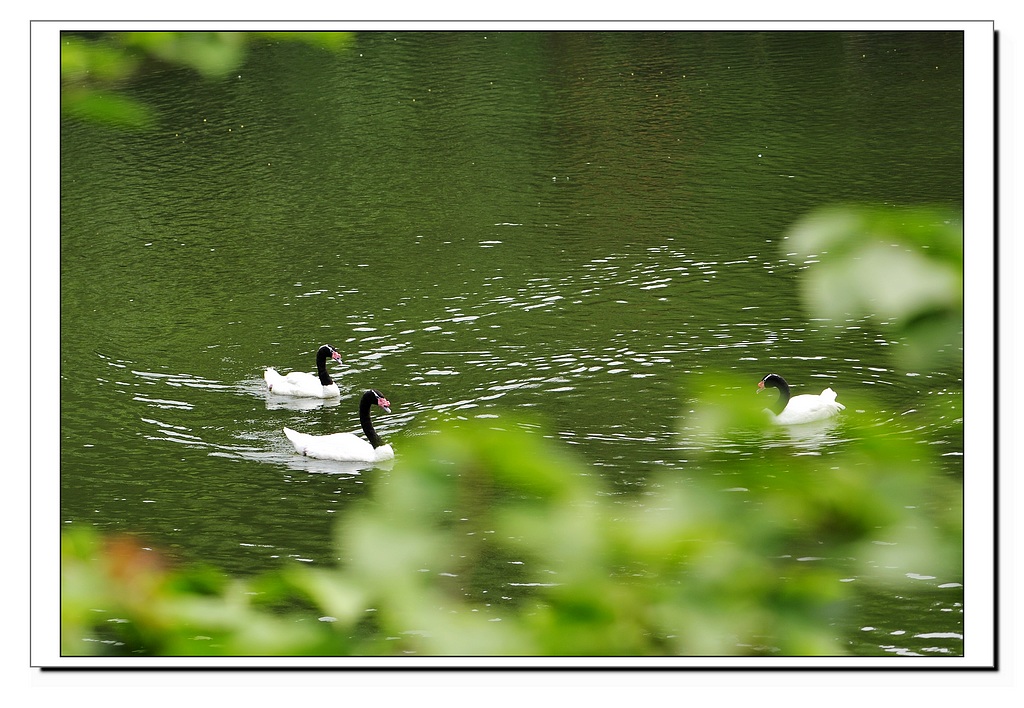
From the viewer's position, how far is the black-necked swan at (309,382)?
10.1 meters

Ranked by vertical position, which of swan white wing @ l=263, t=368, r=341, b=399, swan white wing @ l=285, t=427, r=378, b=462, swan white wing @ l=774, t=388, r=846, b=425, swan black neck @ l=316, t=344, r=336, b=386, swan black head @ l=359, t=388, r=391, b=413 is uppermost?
swan black neck @ l=316, t=344, r=336, b=386

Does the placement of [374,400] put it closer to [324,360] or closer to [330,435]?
[330,435]

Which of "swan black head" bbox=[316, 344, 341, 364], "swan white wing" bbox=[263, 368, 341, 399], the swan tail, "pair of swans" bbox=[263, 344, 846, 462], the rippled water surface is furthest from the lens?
"swan black head" bbox=[316, 344, 341, 364]

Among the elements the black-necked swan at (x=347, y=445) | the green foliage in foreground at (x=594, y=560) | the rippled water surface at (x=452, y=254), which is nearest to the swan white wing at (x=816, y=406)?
the rippled water surface at (x=452, y=254)

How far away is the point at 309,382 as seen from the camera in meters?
10.2

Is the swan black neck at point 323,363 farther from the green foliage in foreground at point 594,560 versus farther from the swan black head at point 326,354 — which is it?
the green foliage in foreground at point 594,560

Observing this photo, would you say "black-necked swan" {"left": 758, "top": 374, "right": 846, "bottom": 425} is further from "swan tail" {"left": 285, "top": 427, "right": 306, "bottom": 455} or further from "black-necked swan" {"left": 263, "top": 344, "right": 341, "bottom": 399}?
"black-necked swan" {"left": 263, "top": 344, "right": 341, "bottom": 399}

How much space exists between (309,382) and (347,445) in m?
1.33

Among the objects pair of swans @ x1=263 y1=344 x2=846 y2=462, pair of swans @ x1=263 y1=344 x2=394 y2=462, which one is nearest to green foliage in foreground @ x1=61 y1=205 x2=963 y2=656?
pair of swans @ x1=263 y1=344 x2=846 y2=462

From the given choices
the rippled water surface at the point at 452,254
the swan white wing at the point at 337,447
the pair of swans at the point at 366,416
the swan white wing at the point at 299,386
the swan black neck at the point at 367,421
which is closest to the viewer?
the pair of swans at the point at 366,416

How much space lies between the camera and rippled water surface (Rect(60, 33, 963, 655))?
8.66 meters

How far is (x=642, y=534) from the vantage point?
7.19 ft

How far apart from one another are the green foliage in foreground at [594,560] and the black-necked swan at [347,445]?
20.7 feet

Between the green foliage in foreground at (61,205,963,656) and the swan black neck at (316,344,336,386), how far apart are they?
7.79m
